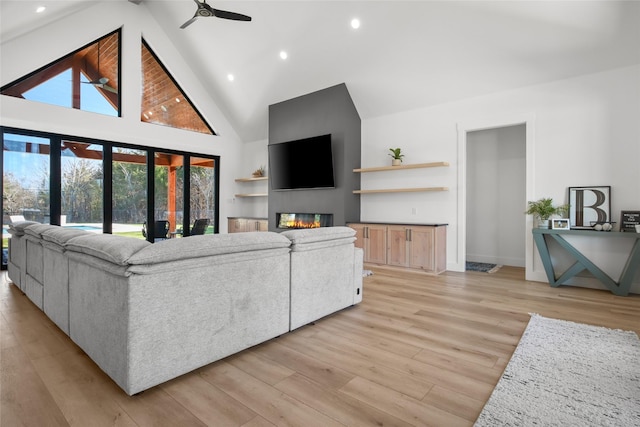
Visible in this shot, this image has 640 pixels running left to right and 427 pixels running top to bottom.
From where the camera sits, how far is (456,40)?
4.46 meters

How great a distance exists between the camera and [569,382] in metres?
1.85

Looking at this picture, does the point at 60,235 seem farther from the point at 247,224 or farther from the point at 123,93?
the point at 247,224

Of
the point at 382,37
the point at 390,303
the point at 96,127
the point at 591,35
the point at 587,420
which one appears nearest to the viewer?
the point at 587,420

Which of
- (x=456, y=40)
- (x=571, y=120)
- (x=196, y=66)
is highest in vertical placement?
(x=196, y=66)

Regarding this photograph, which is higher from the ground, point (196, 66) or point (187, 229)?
point (196, 66)

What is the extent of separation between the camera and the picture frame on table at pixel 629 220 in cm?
A: 383

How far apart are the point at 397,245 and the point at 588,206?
8.19 feet

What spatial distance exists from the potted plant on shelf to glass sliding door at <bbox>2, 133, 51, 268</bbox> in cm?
746

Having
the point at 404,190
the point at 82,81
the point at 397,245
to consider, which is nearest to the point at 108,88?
the point at 82,81

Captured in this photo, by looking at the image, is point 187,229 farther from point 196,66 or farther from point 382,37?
point 382,37

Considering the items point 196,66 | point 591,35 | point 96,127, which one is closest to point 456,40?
point 591,35

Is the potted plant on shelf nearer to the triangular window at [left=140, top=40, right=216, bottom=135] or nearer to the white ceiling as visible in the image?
the white ceiling

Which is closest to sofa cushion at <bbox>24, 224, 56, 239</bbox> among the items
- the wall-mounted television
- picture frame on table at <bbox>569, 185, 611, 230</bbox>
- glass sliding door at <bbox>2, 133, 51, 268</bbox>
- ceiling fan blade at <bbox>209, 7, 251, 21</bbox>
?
glass sliding door at <bbox>2, 133, 51, 268</bbox>

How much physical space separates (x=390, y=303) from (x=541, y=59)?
3.66m
